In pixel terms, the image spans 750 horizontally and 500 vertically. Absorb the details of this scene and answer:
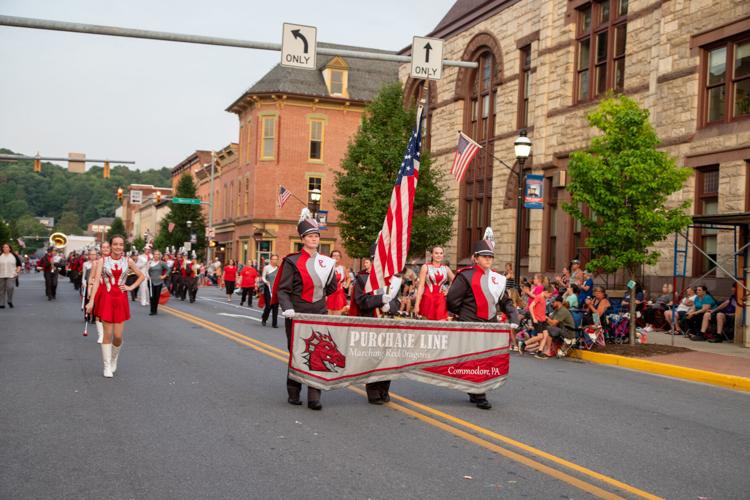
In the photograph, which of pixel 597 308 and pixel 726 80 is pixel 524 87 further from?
pixel 597 308

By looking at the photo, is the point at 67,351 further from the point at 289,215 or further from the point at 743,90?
the point at 289,215

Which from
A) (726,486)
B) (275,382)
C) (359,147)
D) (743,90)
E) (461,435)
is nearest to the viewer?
(726,486)

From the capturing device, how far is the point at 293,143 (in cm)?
5597

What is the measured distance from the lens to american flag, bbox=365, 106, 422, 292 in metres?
9.95

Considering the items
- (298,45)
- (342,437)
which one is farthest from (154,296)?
(342,437)

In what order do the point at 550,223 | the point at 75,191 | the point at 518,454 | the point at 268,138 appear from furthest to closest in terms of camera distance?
the point at 75,191
the point at 268,138
the point at 550,223
the point at 518,454

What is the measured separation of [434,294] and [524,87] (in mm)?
17148

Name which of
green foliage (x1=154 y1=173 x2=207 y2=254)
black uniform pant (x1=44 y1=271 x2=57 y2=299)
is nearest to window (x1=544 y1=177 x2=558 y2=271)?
black uniform pant (x1=44 y1=271 x2=57 y2=299)

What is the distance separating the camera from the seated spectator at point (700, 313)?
64.8 feet

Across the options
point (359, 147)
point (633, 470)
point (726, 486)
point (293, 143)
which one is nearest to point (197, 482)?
point (633, 470)

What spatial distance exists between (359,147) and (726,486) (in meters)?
27.1

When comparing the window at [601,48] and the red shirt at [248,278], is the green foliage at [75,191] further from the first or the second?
the window at [601,48]

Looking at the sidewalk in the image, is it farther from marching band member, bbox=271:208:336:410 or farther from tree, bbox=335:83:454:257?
tree, bbox=335:83:454:257

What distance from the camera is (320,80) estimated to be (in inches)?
2238
